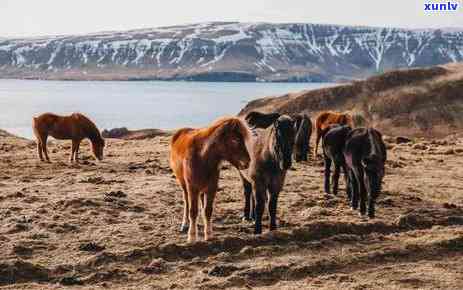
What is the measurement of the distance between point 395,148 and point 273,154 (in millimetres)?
15503

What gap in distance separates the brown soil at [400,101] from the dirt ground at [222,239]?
22.5 metres

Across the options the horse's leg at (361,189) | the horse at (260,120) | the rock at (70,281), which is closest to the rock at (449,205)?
the horse's leg at (361,189)

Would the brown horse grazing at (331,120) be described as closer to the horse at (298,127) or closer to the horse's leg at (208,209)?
the horse at (298,127)

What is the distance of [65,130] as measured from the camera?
64.1 ft

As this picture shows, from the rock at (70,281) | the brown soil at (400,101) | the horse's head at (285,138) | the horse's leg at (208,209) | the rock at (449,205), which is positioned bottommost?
the brown soil at (400,101)

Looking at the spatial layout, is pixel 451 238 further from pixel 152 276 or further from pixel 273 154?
pixel 152 276

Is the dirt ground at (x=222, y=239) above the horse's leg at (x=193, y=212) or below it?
below

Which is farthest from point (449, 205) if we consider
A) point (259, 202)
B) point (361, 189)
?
point (259, 202)

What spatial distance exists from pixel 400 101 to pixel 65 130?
26562mm

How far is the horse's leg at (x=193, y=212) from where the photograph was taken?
940cm

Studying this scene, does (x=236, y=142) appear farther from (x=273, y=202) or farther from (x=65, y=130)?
(x=65, y=130)

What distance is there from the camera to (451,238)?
31.7 feet

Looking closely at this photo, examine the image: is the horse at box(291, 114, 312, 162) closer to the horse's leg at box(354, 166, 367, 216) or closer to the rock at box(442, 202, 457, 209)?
the horse's leg at box(354, 166, 367, 216)

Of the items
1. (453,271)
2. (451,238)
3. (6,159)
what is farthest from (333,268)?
(6,159)
